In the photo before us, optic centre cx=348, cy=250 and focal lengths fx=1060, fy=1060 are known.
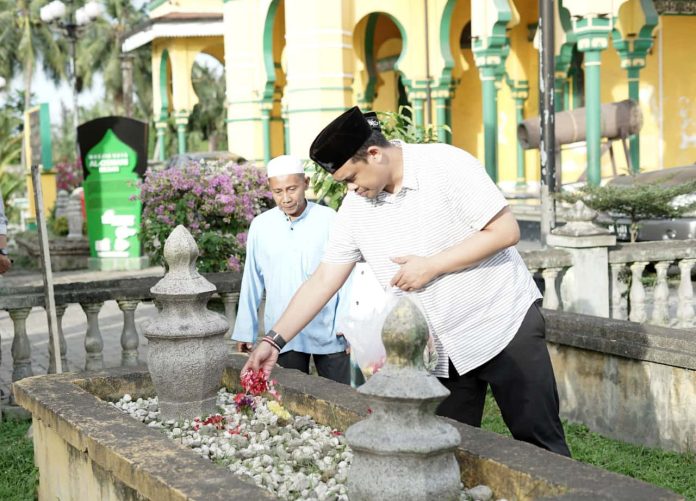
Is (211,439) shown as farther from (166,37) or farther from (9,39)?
(9,39)

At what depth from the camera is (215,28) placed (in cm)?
3198

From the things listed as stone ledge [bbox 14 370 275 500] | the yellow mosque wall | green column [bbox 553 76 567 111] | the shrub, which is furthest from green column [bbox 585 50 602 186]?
stone ledge [bbox 14 370 275 500]

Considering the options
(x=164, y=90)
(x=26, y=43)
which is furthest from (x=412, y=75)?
(x=26, y=43)

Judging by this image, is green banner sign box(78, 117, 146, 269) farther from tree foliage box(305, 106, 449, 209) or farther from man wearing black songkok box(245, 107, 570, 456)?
man wearing black songkok box(245, 107, 570, 456)

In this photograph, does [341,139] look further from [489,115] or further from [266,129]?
[266,129]

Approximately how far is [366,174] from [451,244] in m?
0.42

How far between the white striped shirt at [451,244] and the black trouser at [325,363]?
1754 mm

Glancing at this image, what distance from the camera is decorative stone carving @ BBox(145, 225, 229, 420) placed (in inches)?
191

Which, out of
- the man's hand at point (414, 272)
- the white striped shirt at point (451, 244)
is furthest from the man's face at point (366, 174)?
the man's hand at point (414, 272)

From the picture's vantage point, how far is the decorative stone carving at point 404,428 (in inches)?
119

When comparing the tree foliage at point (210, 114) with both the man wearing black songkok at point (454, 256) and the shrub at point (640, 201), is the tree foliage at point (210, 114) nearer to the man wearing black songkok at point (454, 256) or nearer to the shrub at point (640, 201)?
the shrub at point (640, 201)

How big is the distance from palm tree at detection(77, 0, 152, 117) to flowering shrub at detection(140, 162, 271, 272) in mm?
54995

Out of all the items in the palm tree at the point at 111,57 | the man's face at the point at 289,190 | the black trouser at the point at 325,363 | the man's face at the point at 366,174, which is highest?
the palm tree at the point at 111,57

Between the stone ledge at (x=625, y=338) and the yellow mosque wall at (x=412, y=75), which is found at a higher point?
the yellow mosque wall at (x=412, y=75)
